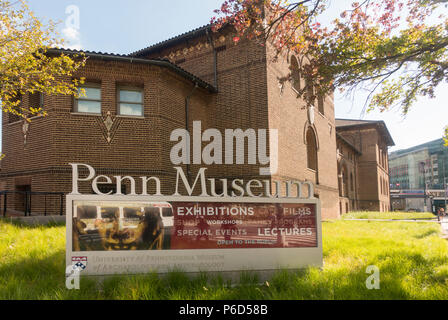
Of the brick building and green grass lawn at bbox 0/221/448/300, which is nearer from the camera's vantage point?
green grass lawn at bbox 0/221/448/300

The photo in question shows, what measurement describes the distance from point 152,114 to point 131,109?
0.94 metres

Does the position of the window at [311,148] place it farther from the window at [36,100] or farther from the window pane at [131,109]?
the window at [36,100]

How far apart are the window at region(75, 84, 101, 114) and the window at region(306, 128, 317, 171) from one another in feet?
39.7

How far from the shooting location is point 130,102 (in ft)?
42.0

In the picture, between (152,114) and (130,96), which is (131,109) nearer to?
(130,96)

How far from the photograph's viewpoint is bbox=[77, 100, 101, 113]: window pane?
40.3 ft

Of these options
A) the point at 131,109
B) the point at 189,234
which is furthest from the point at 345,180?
the point at 189,234

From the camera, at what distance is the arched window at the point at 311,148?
19.3m

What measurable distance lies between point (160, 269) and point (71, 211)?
1.59m

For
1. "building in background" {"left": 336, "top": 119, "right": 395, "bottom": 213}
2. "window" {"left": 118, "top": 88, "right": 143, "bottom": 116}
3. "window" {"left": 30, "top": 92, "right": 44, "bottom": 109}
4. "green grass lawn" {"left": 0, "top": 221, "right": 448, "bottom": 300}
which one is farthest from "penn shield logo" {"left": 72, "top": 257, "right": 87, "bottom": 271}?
"building in background" {"left": 336, "top": 119, "right": 395, "bottom": 213}

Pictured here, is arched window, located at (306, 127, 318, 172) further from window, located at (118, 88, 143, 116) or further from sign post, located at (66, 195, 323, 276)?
sign post, located at (66, 195, 323, 276)
